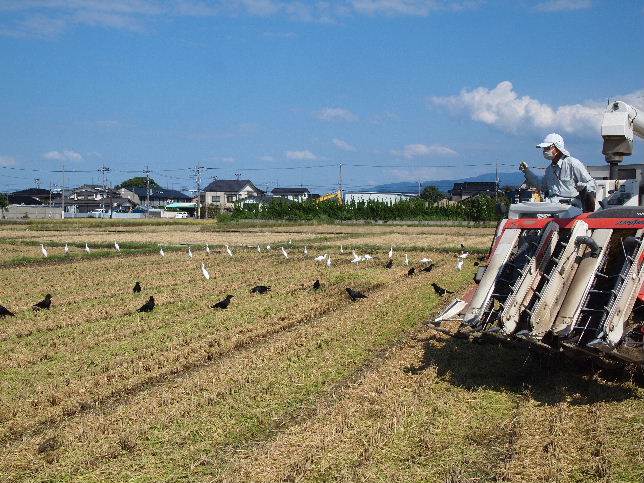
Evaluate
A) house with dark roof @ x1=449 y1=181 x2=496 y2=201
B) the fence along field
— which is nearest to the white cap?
the fence along field

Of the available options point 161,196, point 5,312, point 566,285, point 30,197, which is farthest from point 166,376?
point 161,196

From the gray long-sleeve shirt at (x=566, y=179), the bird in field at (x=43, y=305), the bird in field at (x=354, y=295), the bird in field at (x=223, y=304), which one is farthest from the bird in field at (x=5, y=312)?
the gray long-sleeve shirt at (x=566, y=179)

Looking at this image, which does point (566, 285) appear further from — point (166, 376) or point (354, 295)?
point (354, 295)

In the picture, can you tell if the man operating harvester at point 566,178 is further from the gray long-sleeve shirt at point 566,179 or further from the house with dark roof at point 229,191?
the house with dark roof at point 229,191

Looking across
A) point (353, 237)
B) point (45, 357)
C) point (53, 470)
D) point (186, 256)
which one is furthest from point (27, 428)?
point (353, 237)

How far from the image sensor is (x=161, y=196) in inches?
4774

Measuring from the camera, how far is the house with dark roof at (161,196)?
12022 cm

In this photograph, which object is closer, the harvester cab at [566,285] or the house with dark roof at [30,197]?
the harvester cab at [566,285]

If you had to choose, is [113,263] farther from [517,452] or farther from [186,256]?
[517,452]

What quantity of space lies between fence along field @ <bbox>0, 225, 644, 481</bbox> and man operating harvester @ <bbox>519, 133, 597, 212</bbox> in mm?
1979

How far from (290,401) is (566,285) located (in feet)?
9.78

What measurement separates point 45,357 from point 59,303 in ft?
16.8

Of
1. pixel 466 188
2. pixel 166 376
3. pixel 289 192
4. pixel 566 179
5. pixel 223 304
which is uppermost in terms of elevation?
pixel 466 188

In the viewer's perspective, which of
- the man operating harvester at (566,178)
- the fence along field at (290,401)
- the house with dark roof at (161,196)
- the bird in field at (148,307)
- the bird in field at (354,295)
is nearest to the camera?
the fence along field at (290,401)
